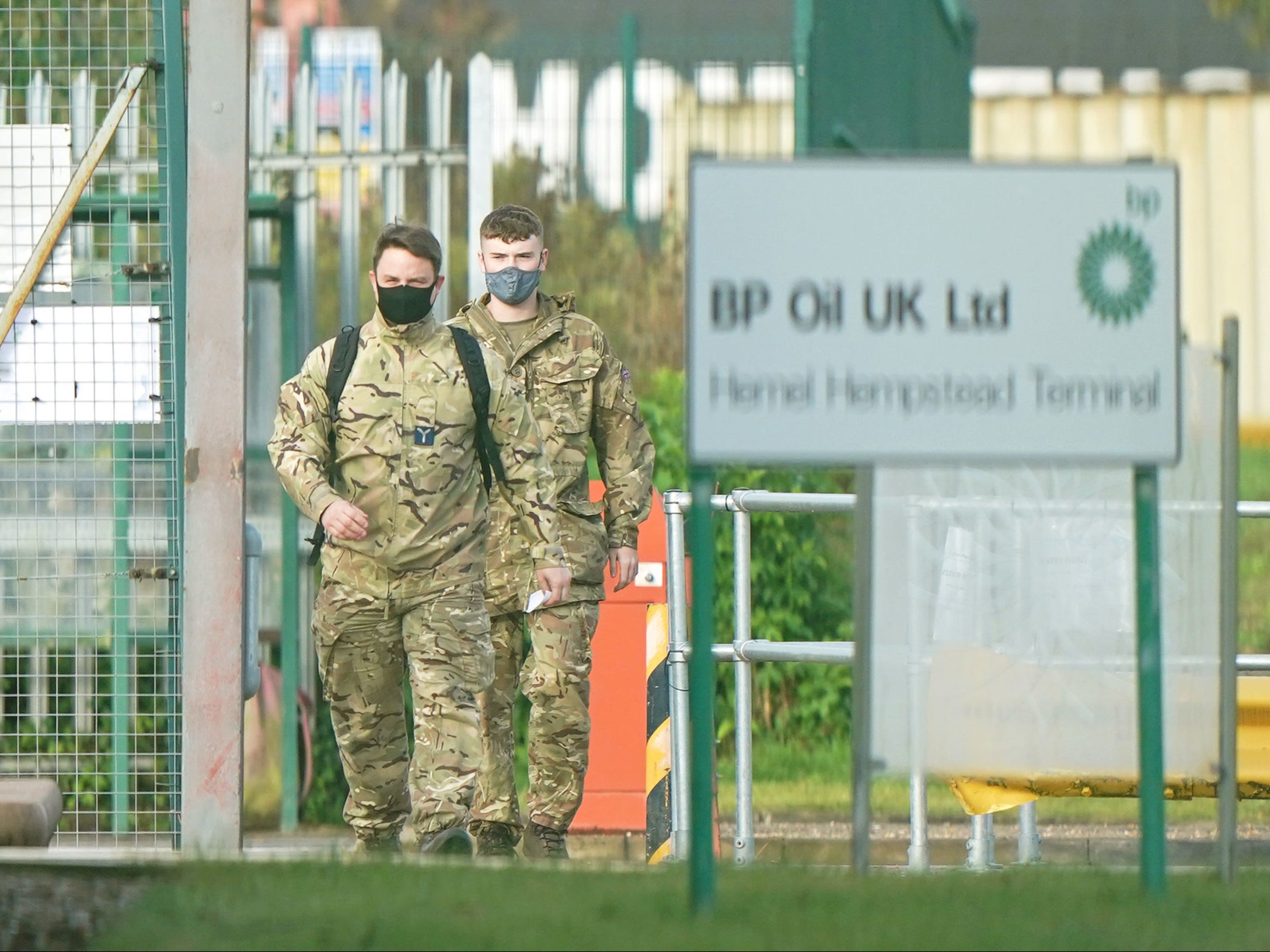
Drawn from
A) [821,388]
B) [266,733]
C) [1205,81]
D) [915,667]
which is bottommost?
[266,733]

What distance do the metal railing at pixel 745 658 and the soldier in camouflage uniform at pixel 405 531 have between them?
0.85 metres

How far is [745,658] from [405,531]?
57.6 inches

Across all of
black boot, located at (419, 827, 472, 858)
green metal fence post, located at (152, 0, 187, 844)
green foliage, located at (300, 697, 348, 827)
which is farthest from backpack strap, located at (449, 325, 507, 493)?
green foliage, located at (300, 697, 348, 827)

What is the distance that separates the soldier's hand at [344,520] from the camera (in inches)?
250

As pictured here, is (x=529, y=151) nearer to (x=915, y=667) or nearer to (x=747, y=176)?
(x=915, y=667)

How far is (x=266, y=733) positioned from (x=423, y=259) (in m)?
4.16

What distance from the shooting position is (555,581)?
22.4 feet

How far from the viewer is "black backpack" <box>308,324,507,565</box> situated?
6.62 m

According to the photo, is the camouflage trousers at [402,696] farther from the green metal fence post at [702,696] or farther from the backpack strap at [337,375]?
the green metal fence post at [702,696]

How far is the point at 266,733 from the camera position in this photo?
10352mm

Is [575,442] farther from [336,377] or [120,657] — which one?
[120,657]

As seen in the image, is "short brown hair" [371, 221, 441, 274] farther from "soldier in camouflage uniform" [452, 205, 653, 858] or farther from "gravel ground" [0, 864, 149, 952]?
"gravel ground" [0, 864, 149, 952]

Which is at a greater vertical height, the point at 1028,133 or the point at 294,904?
the point at 1028,133

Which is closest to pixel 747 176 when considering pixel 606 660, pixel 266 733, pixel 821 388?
pixel 821 388
